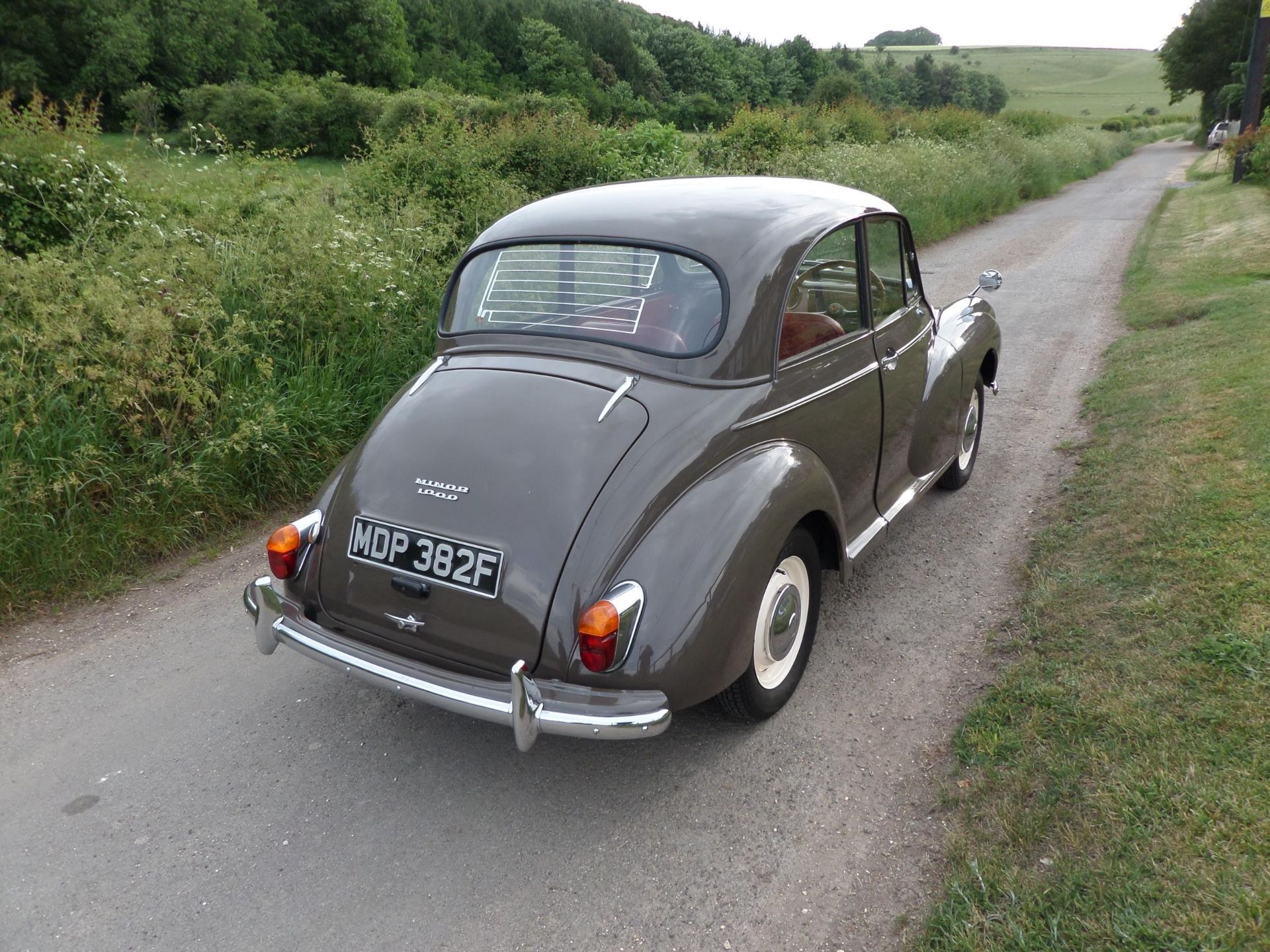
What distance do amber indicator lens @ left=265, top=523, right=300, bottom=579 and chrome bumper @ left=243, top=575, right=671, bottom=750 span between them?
30 cm

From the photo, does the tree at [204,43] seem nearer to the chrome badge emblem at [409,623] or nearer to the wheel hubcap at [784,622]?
the chrome badge emblem at [409,623]

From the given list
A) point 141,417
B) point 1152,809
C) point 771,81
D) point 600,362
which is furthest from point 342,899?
point 771,81

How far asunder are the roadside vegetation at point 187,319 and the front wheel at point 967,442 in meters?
3.62

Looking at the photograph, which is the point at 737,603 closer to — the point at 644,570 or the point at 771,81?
the point at 644,570

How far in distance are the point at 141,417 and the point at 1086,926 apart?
15.9ft

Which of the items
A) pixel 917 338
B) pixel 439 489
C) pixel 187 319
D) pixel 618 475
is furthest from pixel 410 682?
pixel 187 319

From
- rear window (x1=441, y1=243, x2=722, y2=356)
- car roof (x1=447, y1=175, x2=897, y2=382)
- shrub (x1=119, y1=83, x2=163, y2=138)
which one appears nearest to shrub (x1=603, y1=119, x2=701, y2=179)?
car roof (x1=447, y1=175, x2=897, y2=382)

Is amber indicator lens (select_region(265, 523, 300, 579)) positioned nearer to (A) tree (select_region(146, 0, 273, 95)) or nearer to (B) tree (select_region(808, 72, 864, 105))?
(B) tree (select_region(808, 72, 864, 105))

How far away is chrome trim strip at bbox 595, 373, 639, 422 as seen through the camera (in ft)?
9.45

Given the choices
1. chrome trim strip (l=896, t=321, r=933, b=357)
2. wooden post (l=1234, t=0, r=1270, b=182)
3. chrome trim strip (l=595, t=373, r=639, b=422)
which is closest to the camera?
chrome trim strip (l=595, t=373, r=639, b=422)

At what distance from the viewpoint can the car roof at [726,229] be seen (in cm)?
311

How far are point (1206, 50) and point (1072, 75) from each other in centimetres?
6816

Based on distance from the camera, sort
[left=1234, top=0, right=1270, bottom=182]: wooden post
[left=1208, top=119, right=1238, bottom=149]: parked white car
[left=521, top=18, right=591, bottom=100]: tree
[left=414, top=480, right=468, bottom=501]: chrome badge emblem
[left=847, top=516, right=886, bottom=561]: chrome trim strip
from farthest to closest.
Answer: [left=521, top=18, right=591, bottom=100]: tree, [left=1208, top=119, right=1238, bottom=149]: parked white car, [left=1234, top=0, right=1270, bottom=182]: wooden post, [left=847, top=516, right=886, bottom=561]: chrome trim strip, [left=414, top=480, right=468, bottom=501]: chrome badge emblem

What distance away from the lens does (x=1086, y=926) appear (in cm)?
209
